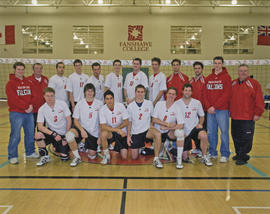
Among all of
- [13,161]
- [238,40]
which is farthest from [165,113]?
[238,40]

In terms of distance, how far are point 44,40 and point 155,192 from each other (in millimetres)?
16365

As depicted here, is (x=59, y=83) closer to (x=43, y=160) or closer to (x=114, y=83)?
(x=114, y=83)

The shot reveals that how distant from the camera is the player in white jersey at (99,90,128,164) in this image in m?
5.09

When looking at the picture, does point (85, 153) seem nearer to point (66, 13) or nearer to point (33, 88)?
point (33, 88)

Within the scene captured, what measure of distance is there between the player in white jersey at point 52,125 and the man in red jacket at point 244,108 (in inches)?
138

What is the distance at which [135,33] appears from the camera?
17.2 m

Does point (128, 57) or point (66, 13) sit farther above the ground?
point (66, 13)

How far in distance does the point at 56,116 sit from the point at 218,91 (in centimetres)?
346

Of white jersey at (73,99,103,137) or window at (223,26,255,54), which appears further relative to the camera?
window at (223,26,255,54)

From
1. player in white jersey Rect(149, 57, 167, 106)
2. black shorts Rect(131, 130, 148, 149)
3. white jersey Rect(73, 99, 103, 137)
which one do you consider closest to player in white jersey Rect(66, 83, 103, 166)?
white jersey Rect(73, 99, 103, 137)

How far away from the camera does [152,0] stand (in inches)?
680

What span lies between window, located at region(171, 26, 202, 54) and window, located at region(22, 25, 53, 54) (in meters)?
8.74

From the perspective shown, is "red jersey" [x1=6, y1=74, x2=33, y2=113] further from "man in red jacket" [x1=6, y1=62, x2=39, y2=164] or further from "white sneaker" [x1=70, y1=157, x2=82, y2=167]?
"white sneaker" [x1=70, y1=157, x2=82, y2=167]

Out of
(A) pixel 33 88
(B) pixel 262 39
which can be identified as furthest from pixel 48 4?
(B) pixel 262 39
